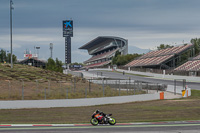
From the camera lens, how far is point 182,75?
7306cm

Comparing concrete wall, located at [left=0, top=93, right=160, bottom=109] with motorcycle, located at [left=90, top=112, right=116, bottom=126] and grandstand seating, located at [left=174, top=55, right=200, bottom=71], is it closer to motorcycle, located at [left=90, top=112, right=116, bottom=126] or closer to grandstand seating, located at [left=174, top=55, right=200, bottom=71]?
motorcycle, located at [left=90, top=112, right=116, bottom=126]

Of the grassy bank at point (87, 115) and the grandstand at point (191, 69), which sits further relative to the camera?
the grandstand at point (191, 69)

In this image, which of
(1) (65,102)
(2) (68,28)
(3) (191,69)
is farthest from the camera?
(2) (68,28)

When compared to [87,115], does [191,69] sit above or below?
above

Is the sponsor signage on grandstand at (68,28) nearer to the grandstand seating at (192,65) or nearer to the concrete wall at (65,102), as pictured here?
the grandstand seating at (192,65)

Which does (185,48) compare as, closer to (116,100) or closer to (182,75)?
(182,75)

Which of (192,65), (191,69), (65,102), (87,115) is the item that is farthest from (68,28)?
(87,115)

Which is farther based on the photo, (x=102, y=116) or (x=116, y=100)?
(x=116, y=100)

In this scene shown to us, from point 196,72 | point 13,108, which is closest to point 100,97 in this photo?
point 13,108

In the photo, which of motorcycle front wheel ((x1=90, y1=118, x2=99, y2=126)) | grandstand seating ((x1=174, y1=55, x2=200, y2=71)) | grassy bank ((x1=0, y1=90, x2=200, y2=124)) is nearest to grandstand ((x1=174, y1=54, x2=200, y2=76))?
grandstand seating ((x1=174, y1=55, x2=200, y2=71))

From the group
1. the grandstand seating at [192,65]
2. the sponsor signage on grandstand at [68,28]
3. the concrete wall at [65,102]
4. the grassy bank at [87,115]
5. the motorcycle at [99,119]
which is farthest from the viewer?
the sponsor signage on grandstand at [68,28]

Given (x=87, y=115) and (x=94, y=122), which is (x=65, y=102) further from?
(x=94, y=122)

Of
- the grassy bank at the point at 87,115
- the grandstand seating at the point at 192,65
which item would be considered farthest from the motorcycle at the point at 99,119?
the grandstand seating at the point at 192,65

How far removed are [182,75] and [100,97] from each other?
41.5m
